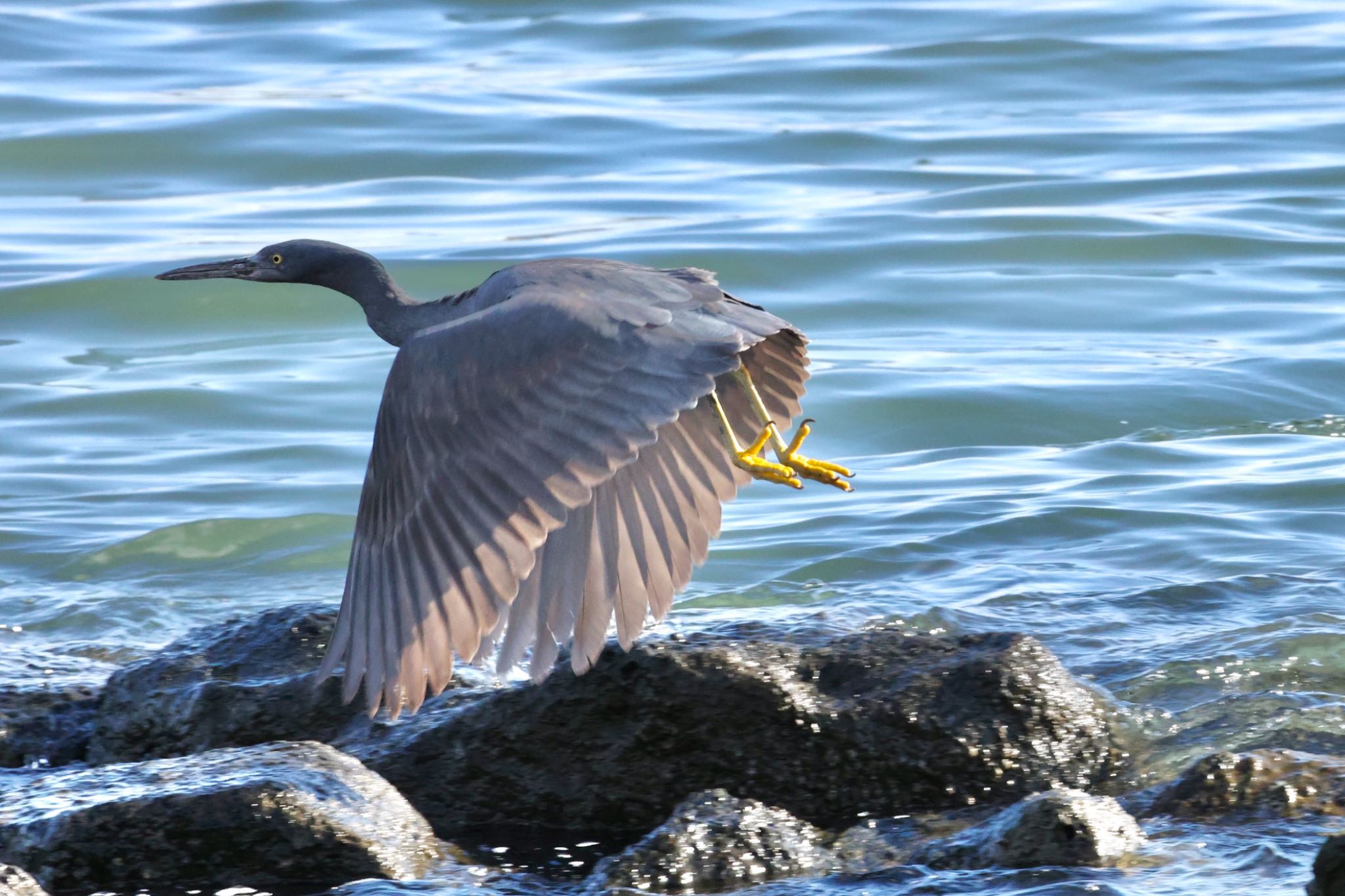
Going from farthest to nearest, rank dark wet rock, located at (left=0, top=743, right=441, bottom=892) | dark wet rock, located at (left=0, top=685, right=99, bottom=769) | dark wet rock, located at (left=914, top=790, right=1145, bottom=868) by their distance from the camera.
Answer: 1. dark wet rock, located at (left=0, top=685, right=99, bottom=769)
2. dark wet rock, located at (left=0, top=743, right=441, bottom=892)
3. dark wet rock, located at (left=914, top=790, right=1145, bottom=868)

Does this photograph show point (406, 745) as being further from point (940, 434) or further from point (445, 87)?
point (445, 87)

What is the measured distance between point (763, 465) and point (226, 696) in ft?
4.29

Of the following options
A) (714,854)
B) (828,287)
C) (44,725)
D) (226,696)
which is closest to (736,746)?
(714,854)

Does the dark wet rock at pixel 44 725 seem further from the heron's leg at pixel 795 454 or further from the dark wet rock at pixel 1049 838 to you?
the dark wet rock at pixel 1049 838

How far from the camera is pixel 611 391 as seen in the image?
398 centimetres

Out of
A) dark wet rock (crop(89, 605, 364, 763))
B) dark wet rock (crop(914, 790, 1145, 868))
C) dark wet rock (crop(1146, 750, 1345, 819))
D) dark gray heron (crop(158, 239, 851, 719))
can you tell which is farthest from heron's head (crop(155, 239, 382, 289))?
dark wet rock (crop(1146, 750, 1345, 819))

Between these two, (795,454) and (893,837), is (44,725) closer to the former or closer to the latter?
(795,454)

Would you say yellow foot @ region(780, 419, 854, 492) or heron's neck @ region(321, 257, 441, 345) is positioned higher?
heron's neck @ region(321, 257, 441, 345)

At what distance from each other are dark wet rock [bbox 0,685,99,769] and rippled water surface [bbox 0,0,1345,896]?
→ 38 centimetres

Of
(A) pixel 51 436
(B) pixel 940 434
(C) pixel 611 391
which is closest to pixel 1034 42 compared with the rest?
(B) pixel 940 434

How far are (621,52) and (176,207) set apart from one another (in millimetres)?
4411

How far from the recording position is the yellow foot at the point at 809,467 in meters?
4.72

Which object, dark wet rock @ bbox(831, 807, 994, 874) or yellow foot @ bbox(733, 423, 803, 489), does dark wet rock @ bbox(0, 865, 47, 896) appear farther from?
yellow foot @ bbox(733, 423, 803, 489)

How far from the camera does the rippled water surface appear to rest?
5.84 meters
